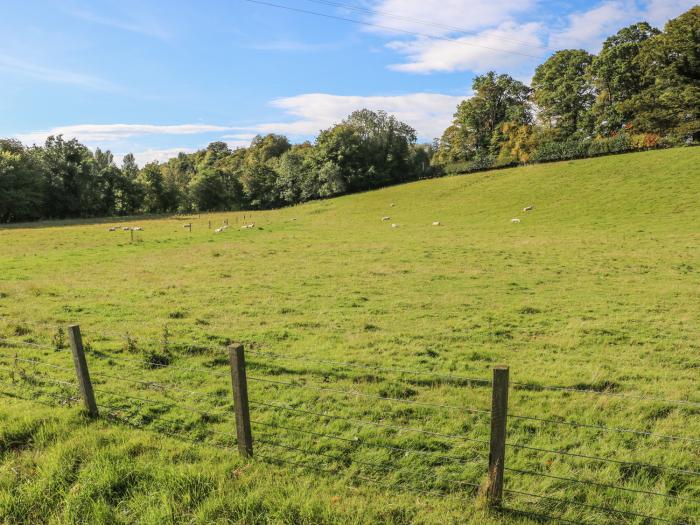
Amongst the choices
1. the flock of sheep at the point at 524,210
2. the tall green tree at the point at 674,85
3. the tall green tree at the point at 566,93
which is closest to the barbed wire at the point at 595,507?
the flock of sheep at the point at 524,210

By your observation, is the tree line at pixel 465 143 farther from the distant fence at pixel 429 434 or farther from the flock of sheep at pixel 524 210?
the distant fence at pixel 429 434

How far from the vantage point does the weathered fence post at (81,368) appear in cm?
676

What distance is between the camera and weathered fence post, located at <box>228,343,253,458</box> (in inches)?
215

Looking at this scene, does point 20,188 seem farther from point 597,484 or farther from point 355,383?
point 597,484

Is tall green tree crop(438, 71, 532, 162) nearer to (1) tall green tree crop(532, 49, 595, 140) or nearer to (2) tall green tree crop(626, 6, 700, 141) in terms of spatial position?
(1) tall green tree crop(532, 49, 595, 140)

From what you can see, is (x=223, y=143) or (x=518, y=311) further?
(x=223, y=143)

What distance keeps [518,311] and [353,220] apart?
3857cm

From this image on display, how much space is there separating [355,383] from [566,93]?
8786 centimetres

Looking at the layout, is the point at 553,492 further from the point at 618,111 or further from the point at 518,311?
the point at 618,111

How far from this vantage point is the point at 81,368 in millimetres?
6895

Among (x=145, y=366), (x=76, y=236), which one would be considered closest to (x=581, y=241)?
(x=145, y=366)

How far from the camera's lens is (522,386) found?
8.54 meters

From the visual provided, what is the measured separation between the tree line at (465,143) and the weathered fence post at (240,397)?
223 ft

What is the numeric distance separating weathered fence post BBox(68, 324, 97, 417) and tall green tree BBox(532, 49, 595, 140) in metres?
85.2
